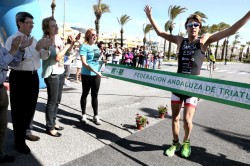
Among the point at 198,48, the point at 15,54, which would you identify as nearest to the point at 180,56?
the point at 198,48

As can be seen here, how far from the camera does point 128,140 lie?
4508mm

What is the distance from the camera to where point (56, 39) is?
432 centimetres

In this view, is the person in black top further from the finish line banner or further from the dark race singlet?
the finish line banner

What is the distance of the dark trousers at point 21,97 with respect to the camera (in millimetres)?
3584

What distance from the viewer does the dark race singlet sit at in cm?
369

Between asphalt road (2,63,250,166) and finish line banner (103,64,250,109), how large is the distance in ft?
3.50

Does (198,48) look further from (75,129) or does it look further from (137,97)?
(137,97)

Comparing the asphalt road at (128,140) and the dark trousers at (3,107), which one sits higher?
the dark trousers at (3,107)

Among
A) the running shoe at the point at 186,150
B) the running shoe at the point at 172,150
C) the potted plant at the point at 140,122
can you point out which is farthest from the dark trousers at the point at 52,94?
the running shoe at the point at 186,150

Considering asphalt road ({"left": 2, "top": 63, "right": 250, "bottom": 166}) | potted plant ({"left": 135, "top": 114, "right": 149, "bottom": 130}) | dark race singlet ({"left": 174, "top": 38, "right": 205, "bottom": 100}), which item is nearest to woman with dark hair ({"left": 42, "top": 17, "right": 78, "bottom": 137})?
asphalt road ({"left": 2, "top": 63, "right": 250, "bottom": 166})

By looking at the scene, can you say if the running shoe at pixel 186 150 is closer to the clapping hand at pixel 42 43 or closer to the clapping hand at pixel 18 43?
the clapping hand at pixel 42 43

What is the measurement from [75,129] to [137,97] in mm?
4008

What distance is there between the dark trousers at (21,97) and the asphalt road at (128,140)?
0.43 metres

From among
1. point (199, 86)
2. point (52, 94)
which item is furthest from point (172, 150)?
point (52, 94)
